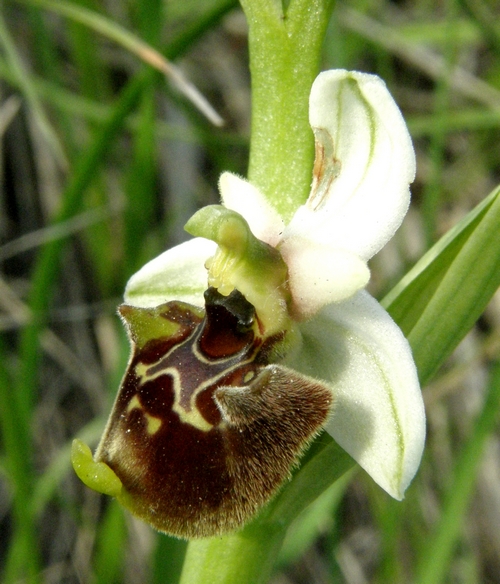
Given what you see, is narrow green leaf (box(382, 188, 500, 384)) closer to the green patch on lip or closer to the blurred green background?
the green patch on lip

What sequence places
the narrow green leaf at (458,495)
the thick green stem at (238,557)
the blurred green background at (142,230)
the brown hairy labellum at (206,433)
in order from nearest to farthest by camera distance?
the brown hairy labellum at (206,433), the thick green stem at (238,557), the narrow green leaf at (458,495), the blurred green background at (142,230)

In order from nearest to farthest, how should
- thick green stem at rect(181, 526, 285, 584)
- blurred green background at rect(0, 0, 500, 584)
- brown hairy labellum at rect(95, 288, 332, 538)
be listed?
brown hairy labellum at rect(95, 288, 332, 538) < thick green stem at rect(181, 526, 285, 584) < blurred green background at rect(0, 0, 500, 584)

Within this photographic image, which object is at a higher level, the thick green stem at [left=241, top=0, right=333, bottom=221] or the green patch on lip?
the thick green stem at [left=241, top=0, right=333, bottom=221]

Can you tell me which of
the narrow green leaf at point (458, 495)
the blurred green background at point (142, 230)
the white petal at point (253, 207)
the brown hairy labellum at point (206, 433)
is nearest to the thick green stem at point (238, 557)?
the brown hairy labellum at point (206, 433)

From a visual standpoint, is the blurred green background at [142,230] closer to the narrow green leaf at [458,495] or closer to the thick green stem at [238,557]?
the narrow green leaf at [458,495]

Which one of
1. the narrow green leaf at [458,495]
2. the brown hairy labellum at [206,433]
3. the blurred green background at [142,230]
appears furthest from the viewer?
the blurred green background at [142,230]

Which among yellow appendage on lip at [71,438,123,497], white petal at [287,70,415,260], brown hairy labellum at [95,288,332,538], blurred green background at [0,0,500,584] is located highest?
white petal at [287,70,415,260]

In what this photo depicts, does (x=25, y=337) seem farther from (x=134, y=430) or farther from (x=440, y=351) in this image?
(x=440, y=351)

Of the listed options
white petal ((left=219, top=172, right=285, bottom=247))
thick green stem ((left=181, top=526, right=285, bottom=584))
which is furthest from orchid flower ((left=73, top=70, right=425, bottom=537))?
thick green stem ((left=181, top=526, right=285, bottom=584))
